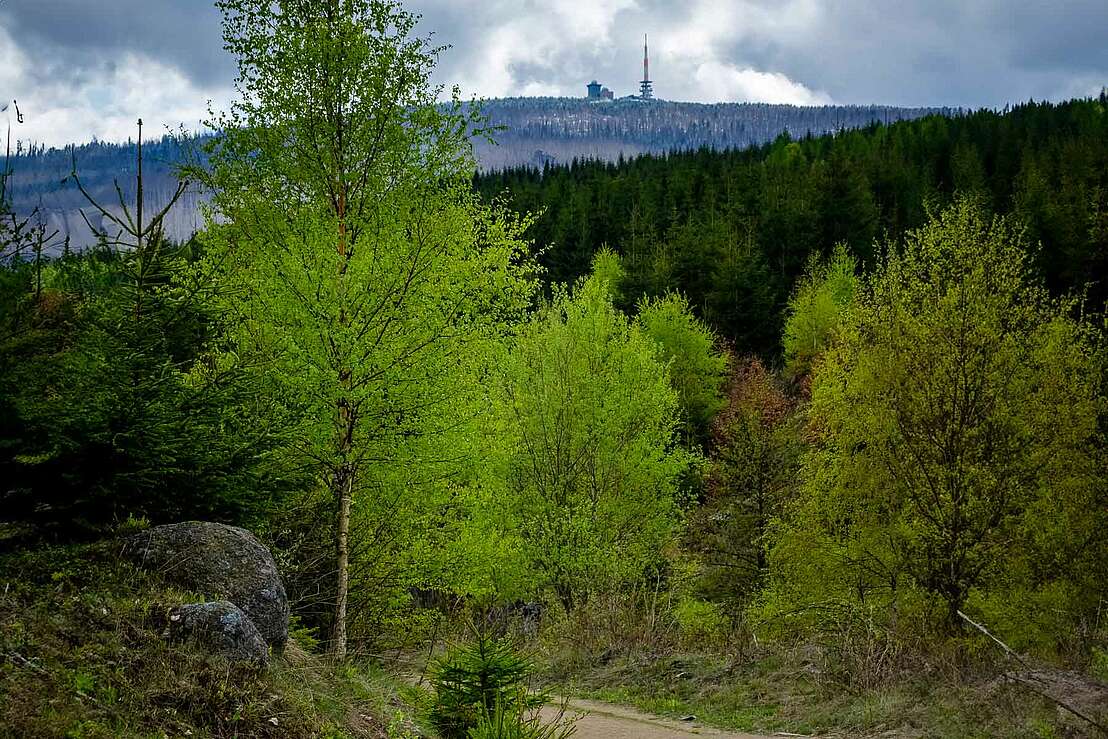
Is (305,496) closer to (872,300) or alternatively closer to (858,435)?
(858,435)

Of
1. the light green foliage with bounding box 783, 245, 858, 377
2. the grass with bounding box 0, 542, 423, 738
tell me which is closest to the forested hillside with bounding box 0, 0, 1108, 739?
the grass with bounding box 0, 542, 423, 738

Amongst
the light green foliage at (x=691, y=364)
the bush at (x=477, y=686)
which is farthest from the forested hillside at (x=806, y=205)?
the bush at (x=477, y=686)

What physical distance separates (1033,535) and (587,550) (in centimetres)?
841

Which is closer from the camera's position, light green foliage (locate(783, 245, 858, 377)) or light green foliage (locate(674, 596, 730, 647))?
light green foliage (locate(674, 596, 730, 647))

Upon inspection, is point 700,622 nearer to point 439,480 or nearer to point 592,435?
point 592,435

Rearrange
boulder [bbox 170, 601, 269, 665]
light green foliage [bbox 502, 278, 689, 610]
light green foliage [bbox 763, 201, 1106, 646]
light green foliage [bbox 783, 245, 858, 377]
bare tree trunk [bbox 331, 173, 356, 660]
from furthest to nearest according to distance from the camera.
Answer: light green foliage [bbox 783, 245, 858, 377], light green foliage [bbox 502, 278, 689, 610], light green foliage [bbox 763, 201, 1106, 646], bare tree trunk [bbox 331, 173, 356, 660], boulder [bbox 170, 601, 269, 665]

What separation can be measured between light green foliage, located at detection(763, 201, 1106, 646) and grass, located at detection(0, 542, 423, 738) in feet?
31.6

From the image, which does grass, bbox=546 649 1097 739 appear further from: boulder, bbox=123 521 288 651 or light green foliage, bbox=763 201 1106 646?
boulder, bbox=123 521 288 651

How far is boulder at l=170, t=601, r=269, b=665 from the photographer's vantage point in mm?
6277

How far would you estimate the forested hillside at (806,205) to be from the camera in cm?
4616

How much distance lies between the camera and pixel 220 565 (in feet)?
23.4

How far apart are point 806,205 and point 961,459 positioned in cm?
4525

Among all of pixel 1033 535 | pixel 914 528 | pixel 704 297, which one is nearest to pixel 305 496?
pixel 914 528

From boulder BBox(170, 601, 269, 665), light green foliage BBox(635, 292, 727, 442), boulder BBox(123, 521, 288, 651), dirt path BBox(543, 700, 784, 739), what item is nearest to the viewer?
boulder BBox(170, 601, 269, 665)
